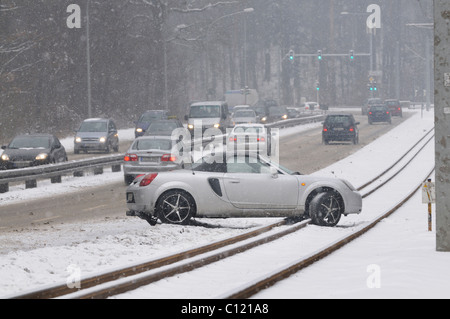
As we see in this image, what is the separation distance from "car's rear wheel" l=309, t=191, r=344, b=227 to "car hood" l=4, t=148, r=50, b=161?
14316 mm

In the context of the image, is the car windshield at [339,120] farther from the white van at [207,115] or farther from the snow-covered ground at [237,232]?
the snow-covered ground at [237,232]

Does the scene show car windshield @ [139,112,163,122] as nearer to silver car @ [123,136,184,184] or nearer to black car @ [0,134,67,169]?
black car @ [0,134,67,169]

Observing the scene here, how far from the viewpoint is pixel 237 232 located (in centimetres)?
1600

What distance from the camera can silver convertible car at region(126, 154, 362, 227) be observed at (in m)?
16.1

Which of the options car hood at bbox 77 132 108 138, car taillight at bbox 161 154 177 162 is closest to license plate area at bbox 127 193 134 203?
car taillight at bbox 161 154 177 162

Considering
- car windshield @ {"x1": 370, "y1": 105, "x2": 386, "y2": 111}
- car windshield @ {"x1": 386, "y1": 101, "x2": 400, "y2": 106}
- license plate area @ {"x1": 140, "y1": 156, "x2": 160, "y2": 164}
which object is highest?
car windshield @ {"x1": 386, "y1": 101, "x2": 400, "y2": 106}

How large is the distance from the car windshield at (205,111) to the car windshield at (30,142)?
16723 mm

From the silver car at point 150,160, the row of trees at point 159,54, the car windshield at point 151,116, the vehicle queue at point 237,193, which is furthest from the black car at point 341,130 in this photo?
the vehicle queue at point 237,193

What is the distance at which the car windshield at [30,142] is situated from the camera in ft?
96.9

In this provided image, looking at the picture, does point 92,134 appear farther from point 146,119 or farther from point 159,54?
point 159,54

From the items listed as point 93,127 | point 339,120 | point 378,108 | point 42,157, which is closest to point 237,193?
point 42,157

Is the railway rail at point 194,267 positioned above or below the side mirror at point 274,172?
below
